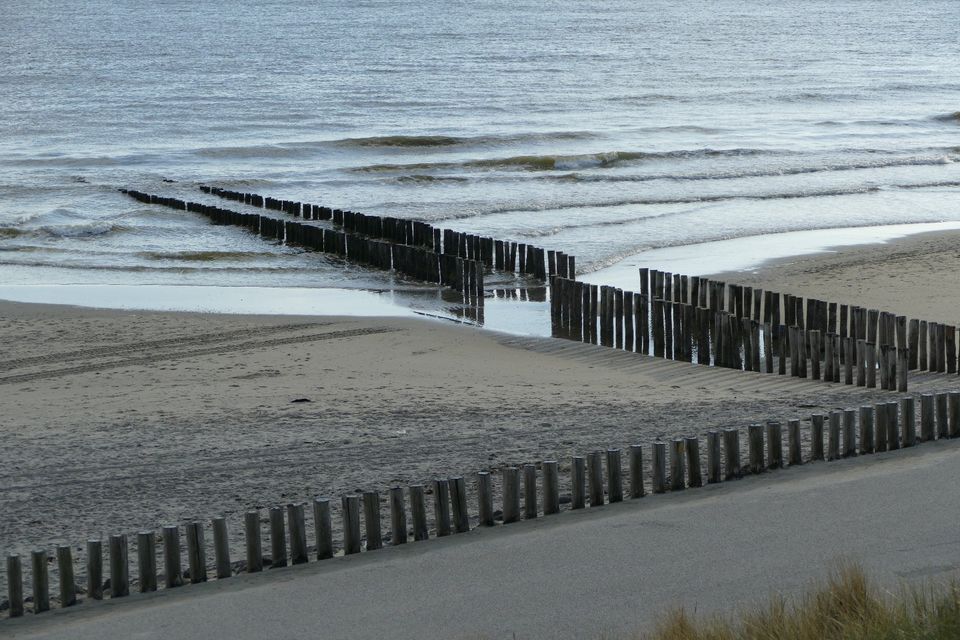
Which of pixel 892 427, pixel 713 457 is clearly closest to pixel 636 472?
pixel 713 457

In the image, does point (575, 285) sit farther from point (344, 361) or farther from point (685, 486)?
point (685, 486)

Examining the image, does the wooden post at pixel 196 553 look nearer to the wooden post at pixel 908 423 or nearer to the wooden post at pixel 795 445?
the wooden post at pixel 795 445

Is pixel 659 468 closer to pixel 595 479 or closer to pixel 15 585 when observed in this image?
pixel 595 479

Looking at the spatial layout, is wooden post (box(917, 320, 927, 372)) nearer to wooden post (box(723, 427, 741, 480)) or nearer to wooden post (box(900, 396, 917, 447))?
wooden post (box(900, 396, 917, 447))

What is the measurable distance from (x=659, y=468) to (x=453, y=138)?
114 ft

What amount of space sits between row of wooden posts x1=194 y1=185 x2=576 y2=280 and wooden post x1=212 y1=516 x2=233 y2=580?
11.3 metres

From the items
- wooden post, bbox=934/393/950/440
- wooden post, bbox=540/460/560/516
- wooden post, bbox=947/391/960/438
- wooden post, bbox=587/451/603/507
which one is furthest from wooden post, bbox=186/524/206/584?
wooden post, bbox=947/391/960/438

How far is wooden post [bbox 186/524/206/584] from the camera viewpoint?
659cm

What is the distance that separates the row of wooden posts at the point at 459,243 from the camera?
60.2ft

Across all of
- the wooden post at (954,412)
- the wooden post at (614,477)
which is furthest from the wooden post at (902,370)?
the wooden post at (614,477)

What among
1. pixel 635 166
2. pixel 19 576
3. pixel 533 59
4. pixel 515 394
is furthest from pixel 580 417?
pixel 533 59

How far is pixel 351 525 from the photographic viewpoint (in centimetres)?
690

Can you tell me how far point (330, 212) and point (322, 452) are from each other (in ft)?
50.5

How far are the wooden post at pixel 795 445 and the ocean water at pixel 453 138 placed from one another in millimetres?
11105
